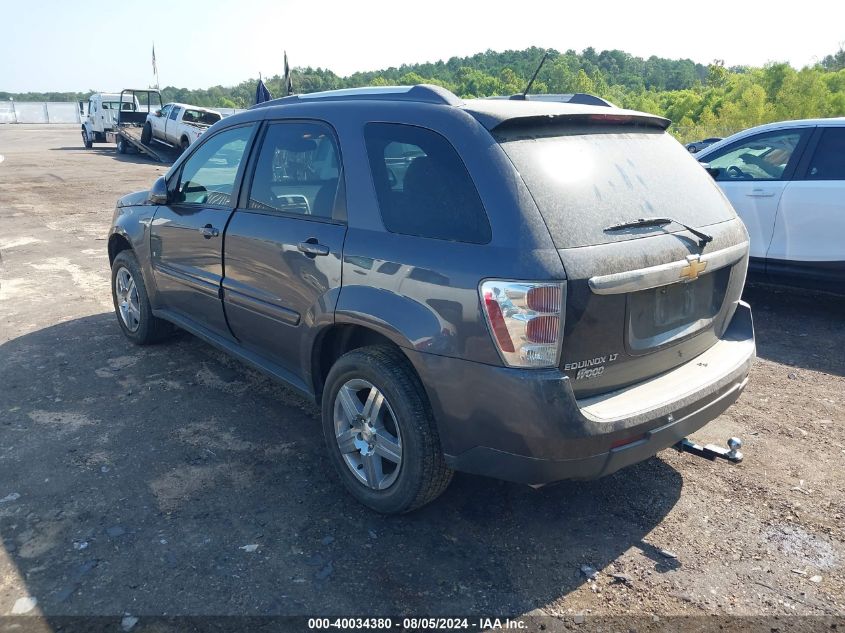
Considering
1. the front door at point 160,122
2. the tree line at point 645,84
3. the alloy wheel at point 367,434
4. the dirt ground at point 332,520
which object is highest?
the tree line at point 645,84

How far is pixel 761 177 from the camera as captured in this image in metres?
6.47

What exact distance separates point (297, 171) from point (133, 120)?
2772 cm

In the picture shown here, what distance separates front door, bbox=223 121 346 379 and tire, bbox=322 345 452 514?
374 millimetres

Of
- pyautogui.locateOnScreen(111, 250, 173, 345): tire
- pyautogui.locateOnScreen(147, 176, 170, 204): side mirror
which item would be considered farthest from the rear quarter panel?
pyautogui.locateOnScreen(111, 250, 173, 345): tire

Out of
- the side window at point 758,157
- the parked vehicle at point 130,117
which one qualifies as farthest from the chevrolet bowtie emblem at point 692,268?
the parked vehicle at point 130,117

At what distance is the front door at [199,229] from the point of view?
13.8 ft

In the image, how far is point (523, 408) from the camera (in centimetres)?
254

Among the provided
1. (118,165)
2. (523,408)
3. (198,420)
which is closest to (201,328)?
(198,420)

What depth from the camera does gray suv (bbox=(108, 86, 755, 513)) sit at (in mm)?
2576

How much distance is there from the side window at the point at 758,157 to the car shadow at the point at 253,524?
405 centimetres

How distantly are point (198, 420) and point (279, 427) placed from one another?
1.76ft

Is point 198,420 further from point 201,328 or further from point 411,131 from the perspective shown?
point 411,131

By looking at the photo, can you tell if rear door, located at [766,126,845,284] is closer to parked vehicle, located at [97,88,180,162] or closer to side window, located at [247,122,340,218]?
side window, located at [247,122,340,218]

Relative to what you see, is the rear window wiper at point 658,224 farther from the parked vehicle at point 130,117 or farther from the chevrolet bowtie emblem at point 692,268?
the parked vehicle at point 130,117
